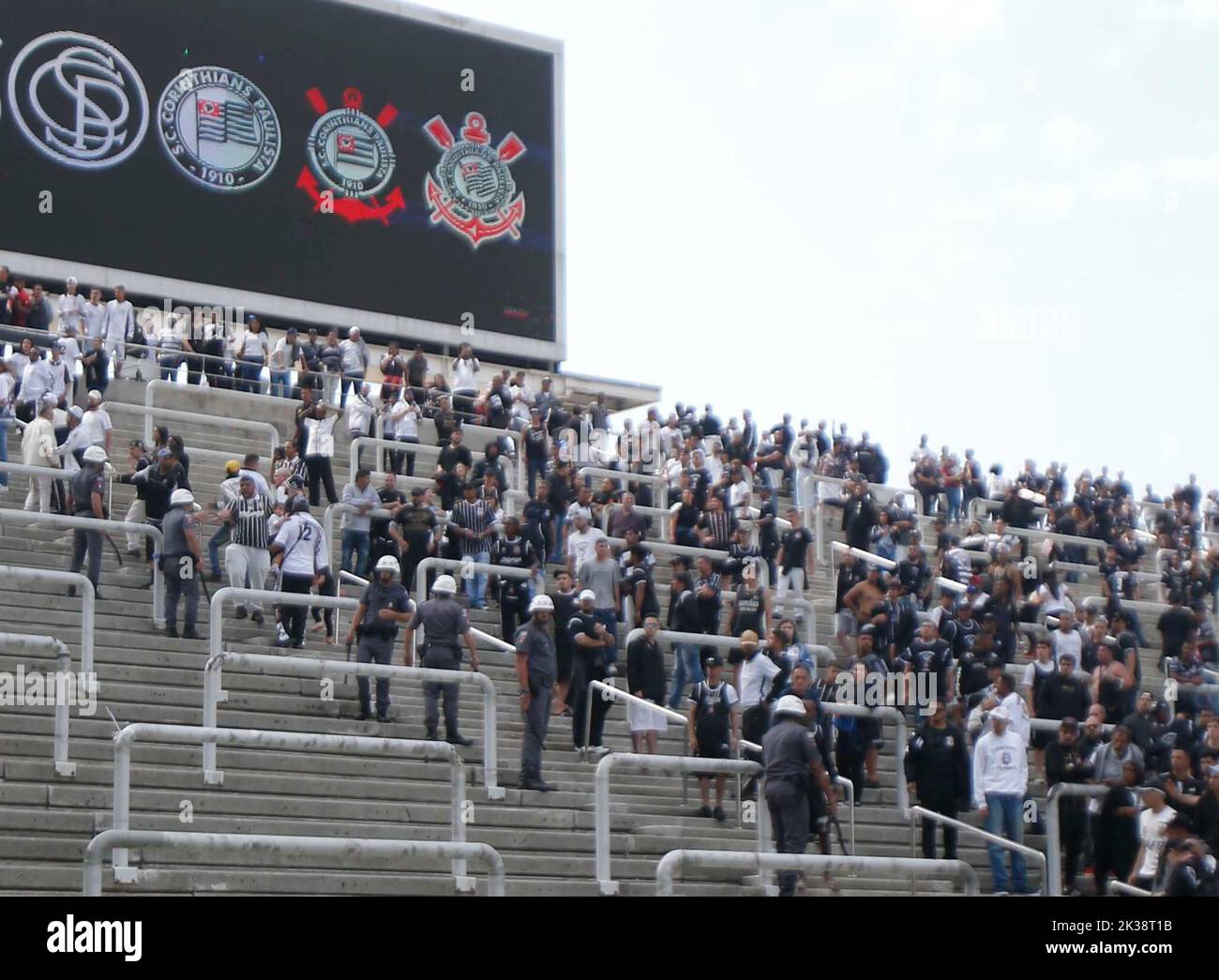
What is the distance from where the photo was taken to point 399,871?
43.0ft

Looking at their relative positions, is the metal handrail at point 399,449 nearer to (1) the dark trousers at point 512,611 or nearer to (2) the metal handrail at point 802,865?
(1) the dark trousers at point 512,611

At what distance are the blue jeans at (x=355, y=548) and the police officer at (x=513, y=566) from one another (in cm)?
120

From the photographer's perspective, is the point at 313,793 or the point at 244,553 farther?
the point at 244,553

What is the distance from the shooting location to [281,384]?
27.6 meters

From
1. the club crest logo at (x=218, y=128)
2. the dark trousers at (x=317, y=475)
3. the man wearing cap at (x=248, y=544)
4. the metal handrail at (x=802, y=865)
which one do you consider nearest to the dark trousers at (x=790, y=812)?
the metal handrail at (x=802, y=865)

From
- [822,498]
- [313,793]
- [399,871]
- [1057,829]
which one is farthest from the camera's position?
[822,498]

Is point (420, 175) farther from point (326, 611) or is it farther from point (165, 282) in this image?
point (326, 611)

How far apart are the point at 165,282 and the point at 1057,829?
19.6 metres

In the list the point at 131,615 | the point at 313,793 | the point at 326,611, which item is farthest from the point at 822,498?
the point at 313,793

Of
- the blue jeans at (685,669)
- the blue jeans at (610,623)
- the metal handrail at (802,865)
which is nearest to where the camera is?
the metal handrail at (802,865)

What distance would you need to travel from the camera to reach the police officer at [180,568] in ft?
54.0
